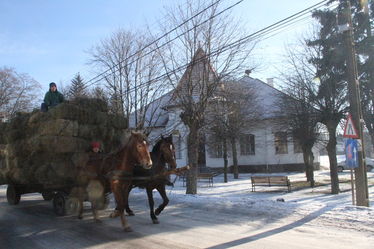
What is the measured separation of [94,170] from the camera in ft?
34.0

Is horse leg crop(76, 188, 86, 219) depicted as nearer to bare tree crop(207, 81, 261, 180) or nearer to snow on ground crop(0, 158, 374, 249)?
snow on ground crop(0, 158, 374, 249)

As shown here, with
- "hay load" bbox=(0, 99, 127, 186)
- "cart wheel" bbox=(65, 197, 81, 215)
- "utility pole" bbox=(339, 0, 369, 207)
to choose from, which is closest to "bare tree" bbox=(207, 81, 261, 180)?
"utility pole" bbox=(339, 0, 369, 207)

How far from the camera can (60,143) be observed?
1043 cm

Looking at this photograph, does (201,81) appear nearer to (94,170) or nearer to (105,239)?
(94,170)

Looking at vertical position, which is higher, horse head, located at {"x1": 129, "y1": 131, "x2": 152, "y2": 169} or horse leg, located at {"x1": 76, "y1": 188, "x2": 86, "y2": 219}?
horse head, located at {"x1": 129, "y1": 131, "x2": 152, "y2": 169}

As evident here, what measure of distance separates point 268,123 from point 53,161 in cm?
2708

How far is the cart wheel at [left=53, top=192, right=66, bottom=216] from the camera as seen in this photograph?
37.8 ft

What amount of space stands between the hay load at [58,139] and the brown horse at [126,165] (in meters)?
1.77

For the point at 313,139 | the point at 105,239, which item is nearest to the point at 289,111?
the point at 313,139

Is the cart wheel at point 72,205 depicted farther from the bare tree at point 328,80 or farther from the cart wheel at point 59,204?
the bare tree at point 328,80

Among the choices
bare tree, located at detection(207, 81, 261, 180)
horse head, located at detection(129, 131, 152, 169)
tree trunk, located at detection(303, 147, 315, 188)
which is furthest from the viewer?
bare tree, located at detection(207, 81, 261, 180)

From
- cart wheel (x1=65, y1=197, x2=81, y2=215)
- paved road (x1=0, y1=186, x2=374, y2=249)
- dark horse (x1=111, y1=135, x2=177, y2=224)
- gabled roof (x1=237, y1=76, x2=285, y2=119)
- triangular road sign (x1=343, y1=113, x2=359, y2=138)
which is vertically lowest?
paved road (x1=0, y1=186, x2=374, y2=249)

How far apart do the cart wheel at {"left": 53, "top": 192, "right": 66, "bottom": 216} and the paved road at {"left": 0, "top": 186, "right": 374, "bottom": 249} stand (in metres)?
0.22

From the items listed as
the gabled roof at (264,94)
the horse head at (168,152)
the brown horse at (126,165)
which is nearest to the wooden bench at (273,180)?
the horse head at (168,152)
